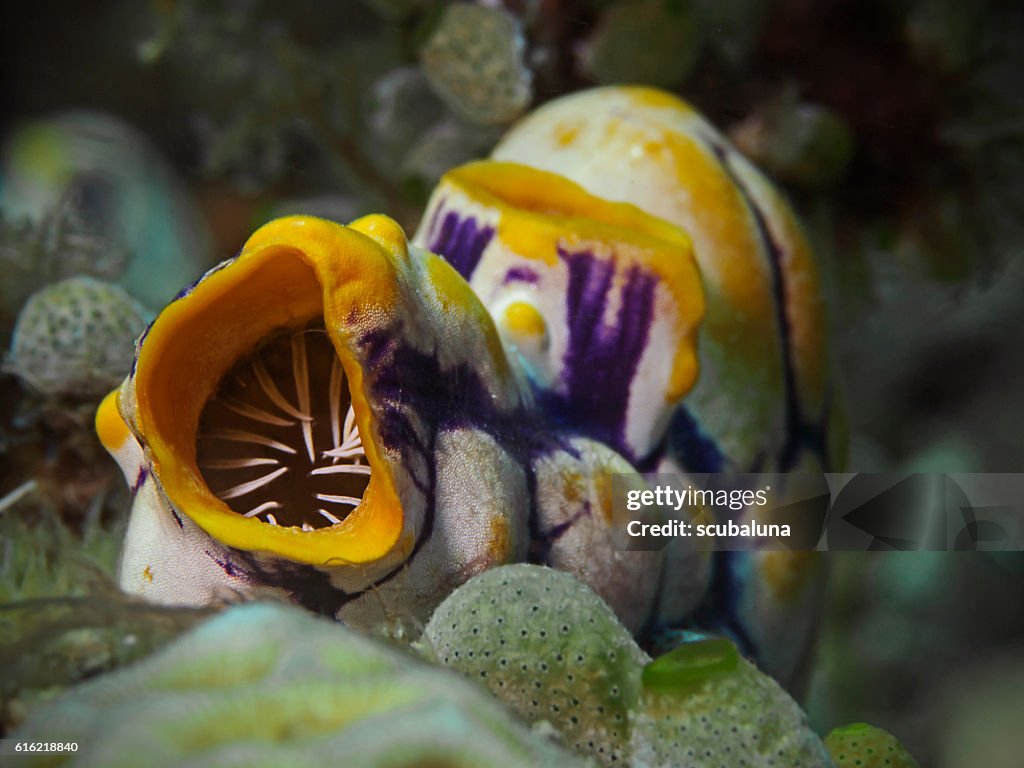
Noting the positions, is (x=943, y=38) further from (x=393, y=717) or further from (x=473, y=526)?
(x=393, y=717)

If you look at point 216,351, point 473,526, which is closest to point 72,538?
point 216,351

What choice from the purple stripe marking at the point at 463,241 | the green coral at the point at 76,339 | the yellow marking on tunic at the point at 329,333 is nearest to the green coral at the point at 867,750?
the yellow marking on tunic at the point at 329,333

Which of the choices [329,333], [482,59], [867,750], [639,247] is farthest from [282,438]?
[482,59]

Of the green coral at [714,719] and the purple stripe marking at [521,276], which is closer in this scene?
the green coral at [714,719]

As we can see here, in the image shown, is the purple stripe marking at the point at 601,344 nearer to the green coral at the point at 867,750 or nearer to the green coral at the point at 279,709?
the green coral at the point at 867,750

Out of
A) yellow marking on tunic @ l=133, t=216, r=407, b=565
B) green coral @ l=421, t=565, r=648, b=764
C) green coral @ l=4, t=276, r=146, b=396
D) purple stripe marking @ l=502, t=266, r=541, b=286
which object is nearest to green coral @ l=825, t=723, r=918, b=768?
green coral @ l=421, t=565, r=648, b=764
